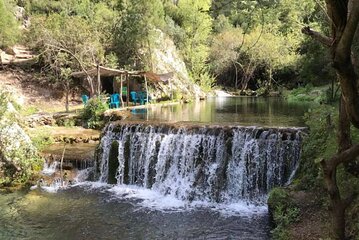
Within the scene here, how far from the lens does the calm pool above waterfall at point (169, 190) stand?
27.4ft

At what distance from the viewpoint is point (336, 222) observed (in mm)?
4559

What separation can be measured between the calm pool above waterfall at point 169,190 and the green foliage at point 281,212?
47 cm

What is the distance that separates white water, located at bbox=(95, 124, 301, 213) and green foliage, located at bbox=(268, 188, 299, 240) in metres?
1.64

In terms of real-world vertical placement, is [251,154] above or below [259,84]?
below

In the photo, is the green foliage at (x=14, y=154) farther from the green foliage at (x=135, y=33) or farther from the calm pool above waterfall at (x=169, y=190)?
the green foliage at (x=135, y=33)

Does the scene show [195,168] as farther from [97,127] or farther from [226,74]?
[226,74]

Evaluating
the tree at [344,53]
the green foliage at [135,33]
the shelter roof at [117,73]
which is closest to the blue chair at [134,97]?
the shelter roof at [117,73]

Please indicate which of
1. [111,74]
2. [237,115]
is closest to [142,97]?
[111,74]

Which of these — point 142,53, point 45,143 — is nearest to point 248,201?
point 45,143

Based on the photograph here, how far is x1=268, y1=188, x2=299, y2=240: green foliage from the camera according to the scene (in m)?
7.39

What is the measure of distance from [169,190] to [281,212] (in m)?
4.29

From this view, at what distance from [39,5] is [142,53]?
975 cm

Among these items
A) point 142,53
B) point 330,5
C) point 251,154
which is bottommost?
point 251,154

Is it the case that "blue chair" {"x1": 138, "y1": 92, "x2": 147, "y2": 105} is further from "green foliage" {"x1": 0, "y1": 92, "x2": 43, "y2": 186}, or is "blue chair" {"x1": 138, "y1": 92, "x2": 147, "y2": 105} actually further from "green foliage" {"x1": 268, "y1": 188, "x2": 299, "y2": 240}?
"green foliage" {"x1": 268, "y1": 188, "x2": 299, "y2": 240}
